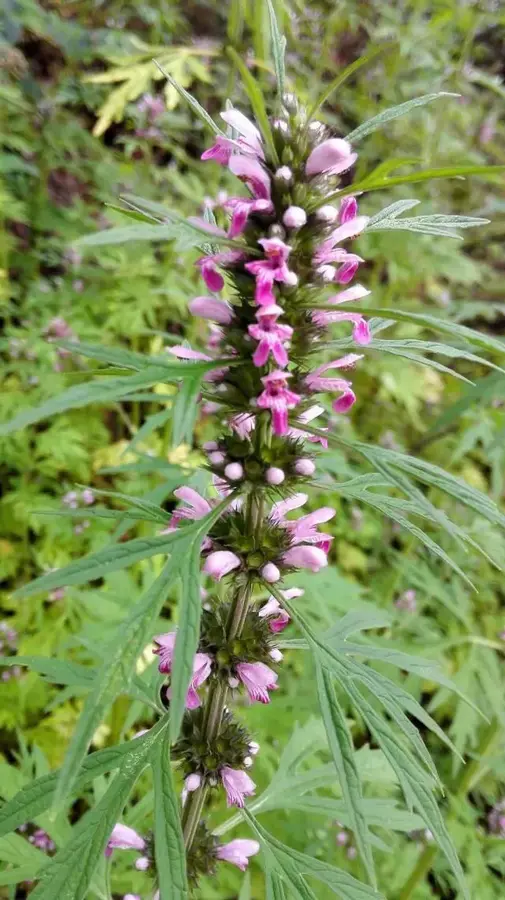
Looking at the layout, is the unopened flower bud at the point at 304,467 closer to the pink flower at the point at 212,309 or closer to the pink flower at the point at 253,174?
the pink flower at the point at 212,309

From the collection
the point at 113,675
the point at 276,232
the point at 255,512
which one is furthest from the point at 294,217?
the point at 113,675

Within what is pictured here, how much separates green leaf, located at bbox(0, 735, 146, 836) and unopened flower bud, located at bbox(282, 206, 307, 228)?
2.59 feet

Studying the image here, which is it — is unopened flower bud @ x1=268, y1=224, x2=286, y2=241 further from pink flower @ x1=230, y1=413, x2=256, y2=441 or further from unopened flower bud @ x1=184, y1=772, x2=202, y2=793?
unopened flower bud @ x1=184, y1=772, x2=202, y2=793

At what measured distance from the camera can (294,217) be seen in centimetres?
85

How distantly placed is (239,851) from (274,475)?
811mm

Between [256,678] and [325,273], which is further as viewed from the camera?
[256,678]

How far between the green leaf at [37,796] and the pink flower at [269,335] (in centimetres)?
61

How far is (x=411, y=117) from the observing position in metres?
4.34

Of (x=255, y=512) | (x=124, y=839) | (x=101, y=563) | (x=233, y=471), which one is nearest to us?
(x=101, y=563)

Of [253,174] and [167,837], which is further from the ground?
[253,174]

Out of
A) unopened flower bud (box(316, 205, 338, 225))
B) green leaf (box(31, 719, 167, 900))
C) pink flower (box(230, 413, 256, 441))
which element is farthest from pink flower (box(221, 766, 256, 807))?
unopened flower bud (box(316, 205, 338, 225))

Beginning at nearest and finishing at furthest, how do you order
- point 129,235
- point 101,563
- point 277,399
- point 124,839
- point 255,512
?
point 129,235 < point 101,563 < point 277,399 < point 255,512 < point 124,839

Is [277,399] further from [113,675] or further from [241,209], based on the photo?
[113,675]

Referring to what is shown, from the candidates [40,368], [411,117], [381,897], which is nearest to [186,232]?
[381,897]
